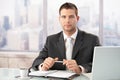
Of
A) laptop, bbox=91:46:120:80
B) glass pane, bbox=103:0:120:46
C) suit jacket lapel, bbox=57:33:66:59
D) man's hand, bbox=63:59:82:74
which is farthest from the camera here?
glass pane, bbox=103:0:120:46

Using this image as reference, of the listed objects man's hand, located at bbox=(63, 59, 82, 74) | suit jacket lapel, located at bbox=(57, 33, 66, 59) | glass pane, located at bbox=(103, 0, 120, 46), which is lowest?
man's hand, located at bbox=(63, 59, 82, 74)

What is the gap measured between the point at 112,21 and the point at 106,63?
6.68ft

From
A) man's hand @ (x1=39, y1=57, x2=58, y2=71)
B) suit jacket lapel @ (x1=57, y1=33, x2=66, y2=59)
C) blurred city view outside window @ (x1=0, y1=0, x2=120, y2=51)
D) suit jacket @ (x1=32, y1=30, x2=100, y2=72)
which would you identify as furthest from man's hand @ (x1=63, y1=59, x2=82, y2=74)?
blurred city view outside window @ (x1=0, y1=0, x2=120, y2=51)

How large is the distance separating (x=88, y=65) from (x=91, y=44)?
26cm

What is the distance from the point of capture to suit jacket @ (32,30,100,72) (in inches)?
99.9

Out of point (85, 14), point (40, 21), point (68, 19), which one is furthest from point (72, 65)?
point (40, 21)

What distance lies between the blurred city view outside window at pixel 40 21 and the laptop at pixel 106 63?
1997 millimetres

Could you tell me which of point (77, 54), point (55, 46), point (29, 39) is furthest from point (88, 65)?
point (29, 39)

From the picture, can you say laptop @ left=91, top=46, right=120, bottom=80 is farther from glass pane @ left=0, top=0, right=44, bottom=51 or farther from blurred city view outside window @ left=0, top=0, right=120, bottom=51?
glass pane @ left=0, top=0, right=44, bottom=51

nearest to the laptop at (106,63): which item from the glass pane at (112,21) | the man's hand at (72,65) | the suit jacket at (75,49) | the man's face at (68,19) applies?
the man's hand at (72,65)

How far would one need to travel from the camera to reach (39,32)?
3.93 m

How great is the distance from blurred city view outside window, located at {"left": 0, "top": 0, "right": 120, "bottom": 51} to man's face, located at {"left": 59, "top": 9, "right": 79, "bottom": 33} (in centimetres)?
127

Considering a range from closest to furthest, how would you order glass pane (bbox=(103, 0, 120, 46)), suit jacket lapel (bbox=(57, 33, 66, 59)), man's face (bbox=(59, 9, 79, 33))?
man's face (bbox=(59, 9, 79, 33)) → suit jacket lapel (bbox=(57, 33, 66, 59)) → glass pane (bbox=(103, 0, 120, 46))

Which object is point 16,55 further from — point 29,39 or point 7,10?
point 7,10
